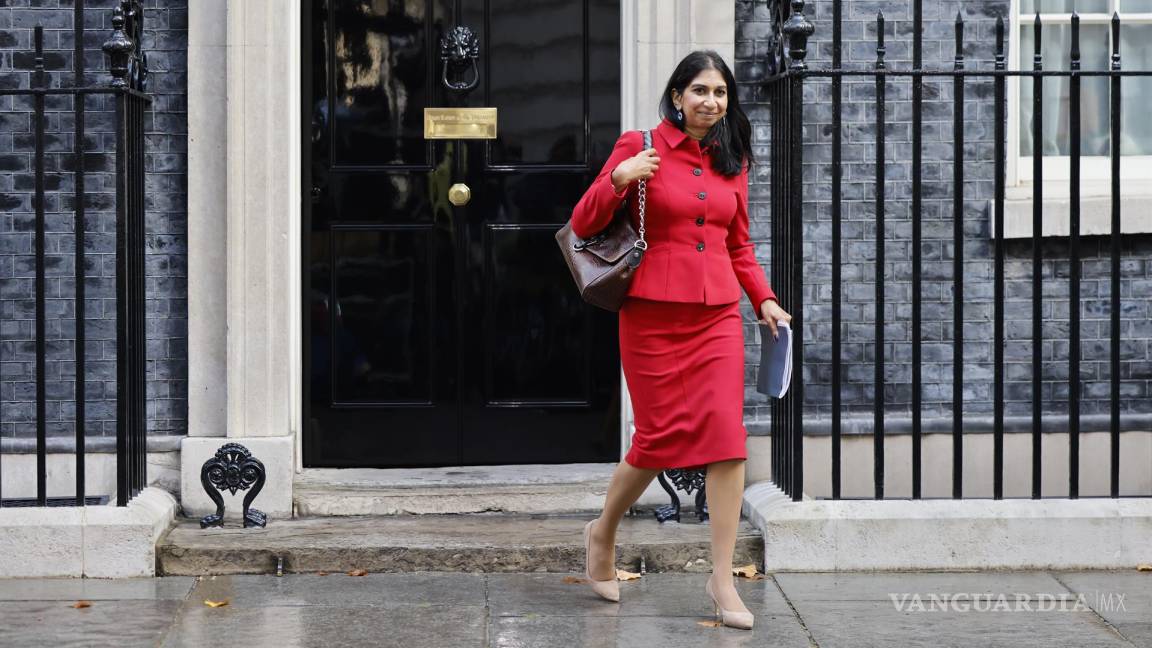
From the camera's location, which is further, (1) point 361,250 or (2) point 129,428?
(1) point 361,250

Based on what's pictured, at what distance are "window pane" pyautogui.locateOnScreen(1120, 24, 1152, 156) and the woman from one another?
8.65ft

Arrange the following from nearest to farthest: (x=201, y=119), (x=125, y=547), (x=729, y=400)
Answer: (x=729, y=400), (x=125, y=547), (x=201, y=119)

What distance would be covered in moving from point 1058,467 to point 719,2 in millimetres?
2445

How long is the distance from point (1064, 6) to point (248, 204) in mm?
3657

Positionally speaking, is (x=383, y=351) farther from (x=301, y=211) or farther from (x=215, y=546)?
(x=215, y=546)

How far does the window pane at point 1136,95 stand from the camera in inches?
283

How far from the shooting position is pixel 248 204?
6.55 m

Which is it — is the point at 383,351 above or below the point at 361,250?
below

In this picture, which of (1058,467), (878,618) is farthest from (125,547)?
(1058,467)

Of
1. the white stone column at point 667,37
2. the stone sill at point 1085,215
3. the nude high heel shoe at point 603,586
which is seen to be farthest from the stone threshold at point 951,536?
the white stone column at point 667,37

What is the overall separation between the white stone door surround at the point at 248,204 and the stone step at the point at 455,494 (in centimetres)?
18

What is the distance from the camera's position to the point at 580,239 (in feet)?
17.4

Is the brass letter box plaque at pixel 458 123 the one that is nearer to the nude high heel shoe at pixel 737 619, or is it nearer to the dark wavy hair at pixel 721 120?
the dark wavy hair at pixel 721 120

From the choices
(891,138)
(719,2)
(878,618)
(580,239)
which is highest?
(719,2)
